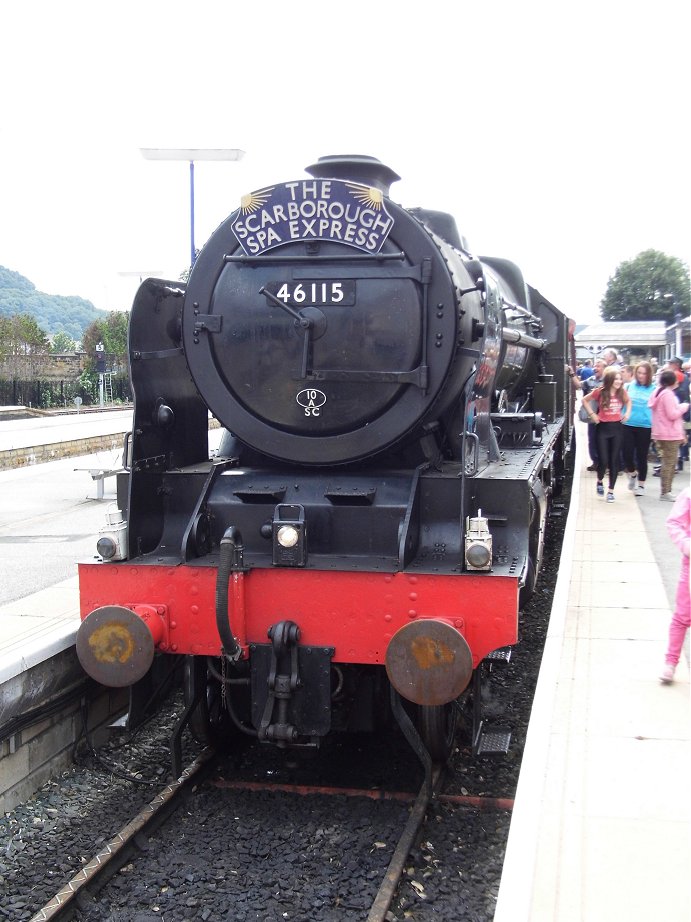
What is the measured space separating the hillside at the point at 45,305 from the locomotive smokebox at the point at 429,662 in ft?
417

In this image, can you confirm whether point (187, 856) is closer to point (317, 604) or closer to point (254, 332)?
point (317, 604)

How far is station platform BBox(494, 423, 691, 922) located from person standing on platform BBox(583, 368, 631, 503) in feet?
11.8

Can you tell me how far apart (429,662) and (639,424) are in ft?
24.9

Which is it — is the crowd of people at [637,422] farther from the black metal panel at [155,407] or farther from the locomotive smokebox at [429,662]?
the locomotive smokebox at [429,662]

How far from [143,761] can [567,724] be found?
→ 7.52 ft

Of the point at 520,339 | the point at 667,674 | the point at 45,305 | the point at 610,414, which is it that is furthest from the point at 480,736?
the point at 45,305

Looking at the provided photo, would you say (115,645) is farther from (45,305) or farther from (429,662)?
(45,305)

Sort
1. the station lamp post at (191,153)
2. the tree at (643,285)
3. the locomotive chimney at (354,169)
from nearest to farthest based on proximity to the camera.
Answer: the locomotive chimney at (354,169), the station lamp post at (191,153), the tree at (643,285)

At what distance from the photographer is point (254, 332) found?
4363 millimetres

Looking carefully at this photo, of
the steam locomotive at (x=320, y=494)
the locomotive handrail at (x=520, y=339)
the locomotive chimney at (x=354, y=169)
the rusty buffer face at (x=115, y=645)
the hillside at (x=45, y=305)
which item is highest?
the hillside at (x=45, y=305)

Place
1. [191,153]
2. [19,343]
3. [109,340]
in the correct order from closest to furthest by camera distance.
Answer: [191,153] < [19,343] < [109,340]

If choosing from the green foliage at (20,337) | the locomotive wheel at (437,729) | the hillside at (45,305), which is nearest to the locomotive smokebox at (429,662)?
the locomotive wheel at (437,729)

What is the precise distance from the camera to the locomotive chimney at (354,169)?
4598 millimetres

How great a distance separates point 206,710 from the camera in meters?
4.60
